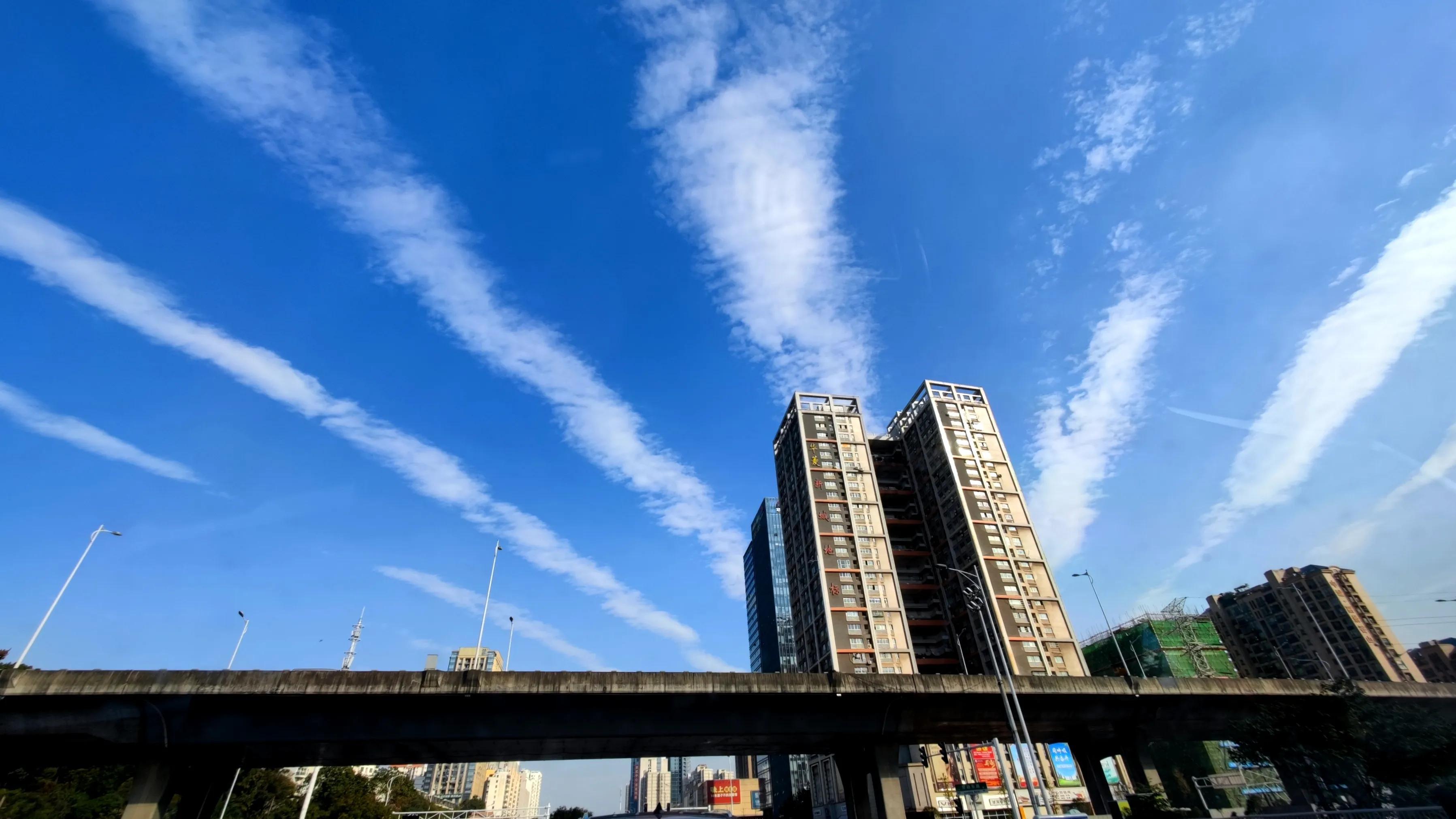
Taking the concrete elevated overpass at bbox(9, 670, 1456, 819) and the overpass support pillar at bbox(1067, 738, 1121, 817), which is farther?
the overpass support pillar at bbox(1067, 738, 1121, 817)

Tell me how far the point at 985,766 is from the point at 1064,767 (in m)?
8.64

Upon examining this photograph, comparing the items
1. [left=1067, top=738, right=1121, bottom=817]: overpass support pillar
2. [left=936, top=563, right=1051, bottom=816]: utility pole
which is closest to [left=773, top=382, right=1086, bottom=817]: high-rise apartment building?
[left=1067, top=738, right=1121, bottom=817]: overpass support pillar

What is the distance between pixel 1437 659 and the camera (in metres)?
110

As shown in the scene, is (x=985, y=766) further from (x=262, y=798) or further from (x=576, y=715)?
(x=262, y=798)

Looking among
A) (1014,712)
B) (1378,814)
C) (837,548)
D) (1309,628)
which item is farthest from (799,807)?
(1309,628)

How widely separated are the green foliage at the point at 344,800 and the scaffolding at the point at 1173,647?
Result: 7856 cm

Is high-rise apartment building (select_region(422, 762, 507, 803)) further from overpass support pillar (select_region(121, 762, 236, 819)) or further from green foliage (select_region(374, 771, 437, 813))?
overpass support pillar (select_region(121, 762, 236, 819))

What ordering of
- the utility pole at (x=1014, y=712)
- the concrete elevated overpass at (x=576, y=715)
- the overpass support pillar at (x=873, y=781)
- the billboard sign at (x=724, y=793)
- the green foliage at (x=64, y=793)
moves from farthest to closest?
the billboard sign at (x=724, y=793)
the green foliage at (x=64, y=793)
the overpass support pillar at (x=873, y=781)
the utility pole at (x=1014, y=712)
the concrete elevated overpass at (x=576, y=715)

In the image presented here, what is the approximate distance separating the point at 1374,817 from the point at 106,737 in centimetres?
3834

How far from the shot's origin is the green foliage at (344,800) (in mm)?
57469

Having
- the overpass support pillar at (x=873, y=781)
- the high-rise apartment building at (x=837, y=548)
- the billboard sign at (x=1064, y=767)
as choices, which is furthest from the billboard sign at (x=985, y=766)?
the overpass support pillar at (x=873, y=781)

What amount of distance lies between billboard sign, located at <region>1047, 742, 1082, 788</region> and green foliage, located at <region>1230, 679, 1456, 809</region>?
25.5 meters

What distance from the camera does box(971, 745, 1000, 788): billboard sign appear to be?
5925 cm

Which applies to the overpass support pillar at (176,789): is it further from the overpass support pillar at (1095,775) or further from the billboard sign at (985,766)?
the billboard sign at (985,766)
